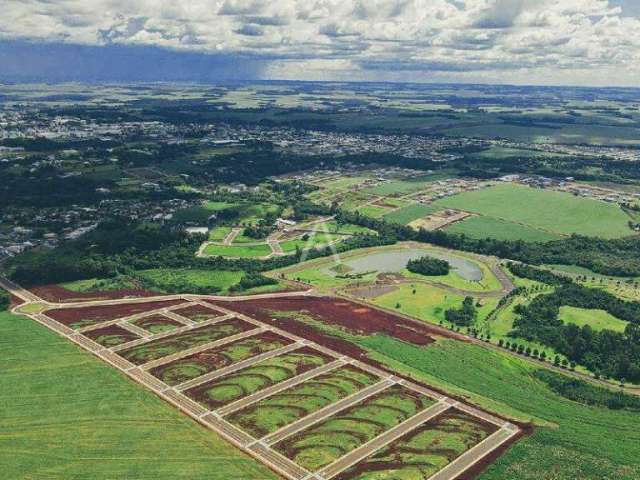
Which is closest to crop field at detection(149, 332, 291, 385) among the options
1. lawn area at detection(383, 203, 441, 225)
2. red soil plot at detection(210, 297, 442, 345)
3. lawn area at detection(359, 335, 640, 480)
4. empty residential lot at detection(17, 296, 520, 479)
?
empty residential lot at detection(17, 296, 520, 479)

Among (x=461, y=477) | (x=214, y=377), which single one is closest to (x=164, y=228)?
(x=214, y=377)

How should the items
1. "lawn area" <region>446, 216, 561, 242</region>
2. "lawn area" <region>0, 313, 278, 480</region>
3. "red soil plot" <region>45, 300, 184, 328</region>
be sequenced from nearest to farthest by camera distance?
"lawn area" <region>0, 313, 278, 480</region>
"red soil plot" <region>45, 300, 184, 328</region>
"lawn area" <region>446, 216, 561, 242</region>

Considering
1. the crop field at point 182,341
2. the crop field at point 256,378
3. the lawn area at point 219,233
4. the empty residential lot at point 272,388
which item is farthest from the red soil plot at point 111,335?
the lawn area at point 219,233

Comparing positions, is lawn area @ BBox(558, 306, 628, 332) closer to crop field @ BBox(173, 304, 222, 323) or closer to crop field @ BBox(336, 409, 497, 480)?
crop field @ BBox(336, 409, 497, 480)

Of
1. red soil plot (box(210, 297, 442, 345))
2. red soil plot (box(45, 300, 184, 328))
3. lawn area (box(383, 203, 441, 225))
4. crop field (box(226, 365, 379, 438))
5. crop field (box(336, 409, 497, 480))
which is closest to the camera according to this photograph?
crop field (box(336, 409, 497, 480))

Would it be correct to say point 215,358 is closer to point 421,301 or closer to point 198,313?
point 198,313

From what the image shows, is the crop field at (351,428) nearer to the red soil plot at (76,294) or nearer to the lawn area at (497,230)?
the red soil plot at (76,294)

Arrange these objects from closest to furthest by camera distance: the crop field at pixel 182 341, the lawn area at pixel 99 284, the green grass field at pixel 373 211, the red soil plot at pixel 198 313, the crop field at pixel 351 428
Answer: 1. the crop field at pixel 351 428
2. the crop field at pixel 182 341
3. the red soil plot at pixel 198 313
4. the lawn area at pixel 99 284
5. the green grass field at pixel 373 211
